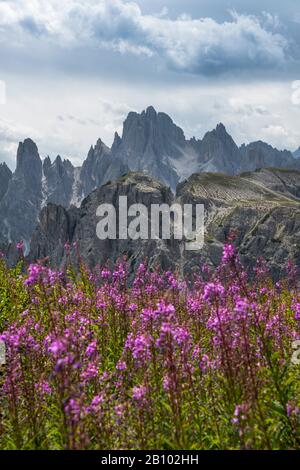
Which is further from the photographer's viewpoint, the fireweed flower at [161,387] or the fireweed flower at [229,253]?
the fireweed flower at [229,253]

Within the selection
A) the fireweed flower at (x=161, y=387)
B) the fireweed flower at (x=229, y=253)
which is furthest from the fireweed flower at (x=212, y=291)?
the fireweed flower at (x=229, y=253)

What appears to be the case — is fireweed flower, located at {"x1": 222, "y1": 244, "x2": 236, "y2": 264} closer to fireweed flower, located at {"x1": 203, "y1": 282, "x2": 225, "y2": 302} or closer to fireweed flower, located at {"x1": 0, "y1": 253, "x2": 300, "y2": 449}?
fireweed flower, located at {"x1": 0, "y1": 253, "x2": 300, "y2": 449}

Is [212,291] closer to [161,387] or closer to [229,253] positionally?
[229,253]

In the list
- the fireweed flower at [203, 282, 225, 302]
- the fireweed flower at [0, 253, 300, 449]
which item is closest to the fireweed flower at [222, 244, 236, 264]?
the fireweed flower at [0, 253, 300, 449]

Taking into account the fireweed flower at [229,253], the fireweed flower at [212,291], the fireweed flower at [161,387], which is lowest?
the fireweed flower at [161,387]

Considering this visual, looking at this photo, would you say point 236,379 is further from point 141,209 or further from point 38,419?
point 141,209

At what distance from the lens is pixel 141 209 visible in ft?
632

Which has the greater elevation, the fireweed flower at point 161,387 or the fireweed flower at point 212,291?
the fireweed flower at point 212,291

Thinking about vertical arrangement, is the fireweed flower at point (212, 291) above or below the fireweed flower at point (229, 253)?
below

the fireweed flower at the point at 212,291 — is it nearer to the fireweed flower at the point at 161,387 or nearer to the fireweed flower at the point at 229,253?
the fireweed flower at the point at 161,387

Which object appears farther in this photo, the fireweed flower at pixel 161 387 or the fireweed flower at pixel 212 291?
the fireweed flower at pixel 212 291
